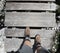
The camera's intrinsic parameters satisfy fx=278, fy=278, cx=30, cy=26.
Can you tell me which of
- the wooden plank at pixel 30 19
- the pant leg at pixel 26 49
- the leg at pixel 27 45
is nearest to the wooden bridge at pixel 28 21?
the wooden plank at pixel 30 19

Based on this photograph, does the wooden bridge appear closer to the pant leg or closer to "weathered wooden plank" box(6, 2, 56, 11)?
"weathered wooden plank" box(6, 2, 56, 11)

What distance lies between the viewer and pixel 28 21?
345 centimetres

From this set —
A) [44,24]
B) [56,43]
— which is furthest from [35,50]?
[44,24]

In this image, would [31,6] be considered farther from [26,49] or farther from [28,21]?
[26,49]

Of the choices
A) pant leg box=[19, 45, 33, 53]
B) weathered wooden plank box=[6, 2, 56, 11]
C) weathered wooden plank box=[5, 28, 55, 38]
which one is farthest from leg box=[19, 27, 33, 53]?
weathered wooden plank box=[6, 2, 56, 11]

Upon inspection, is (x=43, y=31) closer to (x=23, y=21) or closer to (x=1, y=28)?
(x=23, y=21)

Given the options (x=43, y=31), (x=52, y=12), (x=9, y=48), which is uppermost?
(x=52, y=12)

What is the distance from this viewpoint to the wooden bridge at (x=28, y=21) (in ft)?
11.2

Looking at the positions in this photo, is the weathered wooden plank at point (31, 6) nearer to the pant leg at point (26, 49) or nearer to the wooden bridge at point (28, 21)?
the wooden bridge at point (28, 21)

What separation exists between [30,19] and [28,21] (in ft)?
0.12

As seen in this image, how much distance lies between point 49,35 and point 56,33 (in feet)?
0.43

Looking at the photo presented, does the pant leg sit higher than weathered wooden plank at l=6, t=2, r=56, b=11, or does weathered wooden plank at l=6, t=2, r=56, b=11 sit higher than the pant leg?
weathered wooden plank at l=6, t=2, r=56, b=11

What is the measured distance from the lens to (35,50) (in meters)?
3.01

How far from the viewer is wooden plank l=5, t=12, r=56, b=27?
11.2 feet
